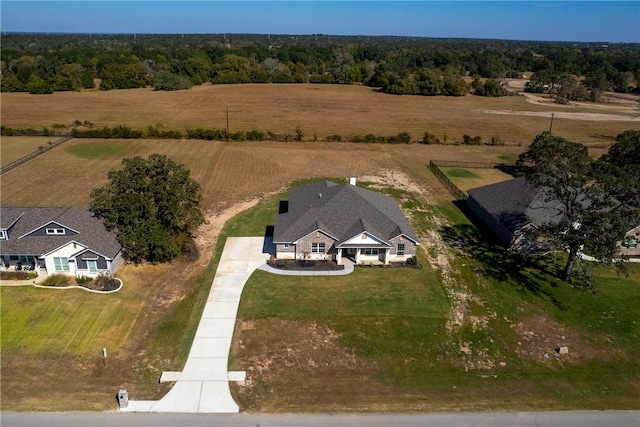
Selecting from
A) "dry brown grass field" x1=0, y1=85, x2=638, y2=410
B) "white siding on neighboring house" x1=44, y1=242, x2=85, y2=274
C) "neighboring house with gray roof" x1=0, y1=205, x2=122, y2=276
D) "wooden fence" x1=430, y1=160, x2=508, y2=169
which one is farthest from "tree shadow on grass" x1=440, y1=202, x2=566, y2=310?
"white siding on neighboring house" x1=44, y1=242, x2=85, y2=274

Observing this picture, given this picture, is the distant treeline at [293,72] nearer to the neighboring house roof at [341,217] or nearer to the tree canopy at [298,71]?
the tree canopy at [298,71]

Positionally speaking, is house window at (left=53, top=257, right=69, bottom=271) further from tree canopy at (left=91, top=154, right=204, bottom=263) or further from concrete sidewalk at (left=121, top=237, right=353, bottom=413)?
concrete sidewalk at (left=121, top=237, right=353, bottom=413)

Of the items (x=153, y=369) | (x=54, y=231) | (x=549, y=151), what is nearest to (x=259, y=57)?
(x=549, y=151)

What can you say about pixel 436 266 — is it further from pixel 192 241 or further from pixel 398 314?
pixel 192 241

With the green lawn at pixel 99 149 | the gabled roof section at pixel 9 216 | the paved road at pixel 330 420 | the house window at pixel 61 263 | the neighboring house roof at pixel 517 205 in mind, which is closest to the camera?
the paved road at pixel 330 420

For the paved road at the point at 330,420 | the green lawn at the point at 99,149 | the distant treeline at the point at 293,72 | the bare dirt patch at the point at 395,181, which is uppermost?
the distant treeline at the point at 293,72

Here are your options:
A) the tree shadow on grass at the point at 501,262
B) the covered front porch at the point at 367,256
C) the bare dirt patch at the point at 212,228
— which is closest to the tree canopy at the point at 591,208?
the tree shadow on grass at the point at 501,262
